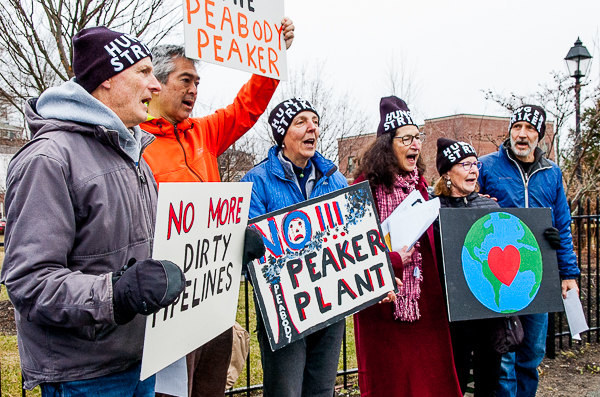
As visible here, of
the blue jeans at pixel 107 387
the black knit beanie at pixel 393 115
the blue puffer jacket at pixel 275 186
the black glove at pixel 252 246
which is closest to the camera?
the blue jeans at pixel 107 387

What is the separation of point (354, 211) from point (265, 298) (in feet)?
2.38

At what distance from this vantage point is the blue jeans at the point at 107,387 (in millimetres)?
1606

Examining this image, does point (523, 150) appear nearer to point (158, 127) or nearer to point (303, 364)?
point (303, 364)

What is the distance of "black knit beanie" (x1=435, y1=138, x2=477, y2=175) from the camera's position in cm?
343

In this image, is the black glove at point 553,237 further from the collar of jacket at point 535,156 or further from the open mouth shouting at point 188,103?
the open mouth shouting at point 188,103

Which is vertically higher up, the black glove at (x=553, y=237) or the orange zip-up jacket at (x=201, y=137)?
the orange zip-up jacket at (x=201, y=137)

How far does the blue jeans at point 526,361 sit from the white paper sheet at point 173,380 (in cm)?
253

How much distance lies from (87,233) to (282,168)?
1.39m

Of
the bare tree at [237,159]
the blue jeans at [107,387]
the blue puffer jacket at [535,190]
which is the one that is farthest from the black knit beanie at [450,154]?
the bare tree at [237,159]

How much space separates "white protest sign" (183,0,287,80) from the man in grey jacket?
53 cm

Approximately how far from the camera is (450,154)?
3.47 m

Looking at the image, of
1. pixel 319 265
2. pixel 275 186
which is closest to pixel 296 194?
pixel 275 186

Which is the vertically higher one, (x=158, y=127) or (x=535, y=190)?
(x=158, y=127)

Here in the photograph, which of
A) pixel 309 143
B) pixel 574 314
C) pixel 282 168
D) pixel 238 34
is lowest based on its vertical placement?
pixel 574 314
